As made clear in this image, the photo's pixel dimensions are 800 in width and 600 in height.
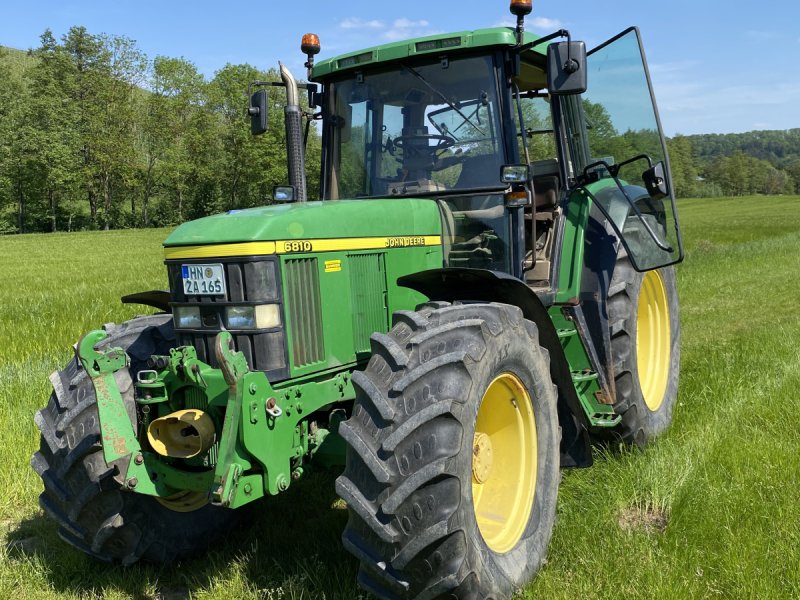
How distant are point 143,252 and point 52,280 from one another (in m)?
9.77

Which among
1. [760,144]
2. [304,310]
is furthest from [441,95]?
[760,144]

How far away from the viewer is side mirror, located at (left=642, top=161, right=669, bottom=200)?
4184 mm

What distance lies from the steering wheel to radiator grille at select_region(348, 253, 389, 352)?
0.85m

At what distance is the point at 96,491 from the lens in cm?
307

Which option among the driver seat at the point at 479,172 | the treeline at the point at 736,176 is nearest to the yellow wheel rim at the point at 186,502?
the driver seat at the point at 479,172

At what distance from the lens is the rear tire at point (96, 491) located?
10.1ft

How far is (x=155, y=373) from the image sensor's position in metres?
2.94

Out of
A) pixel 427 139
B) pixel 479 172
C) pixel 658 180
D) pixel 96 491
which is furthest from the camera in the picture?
pixel 658 180

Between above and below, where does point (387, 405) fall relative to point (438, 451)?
above

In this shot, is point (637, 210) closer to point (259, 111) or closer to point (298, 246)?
point (298, 246)

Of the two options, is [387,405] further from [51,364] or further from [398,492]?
[51,364]

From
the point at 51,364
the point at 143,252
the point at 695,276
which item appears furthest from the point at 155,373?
the point at 143,252

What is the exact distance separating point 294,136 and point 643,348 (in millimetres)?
2978

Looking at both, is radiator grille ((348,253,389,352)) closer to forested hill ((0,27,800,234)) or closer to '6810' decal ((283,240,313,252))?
'6810' decal ((283,240,313,252))
